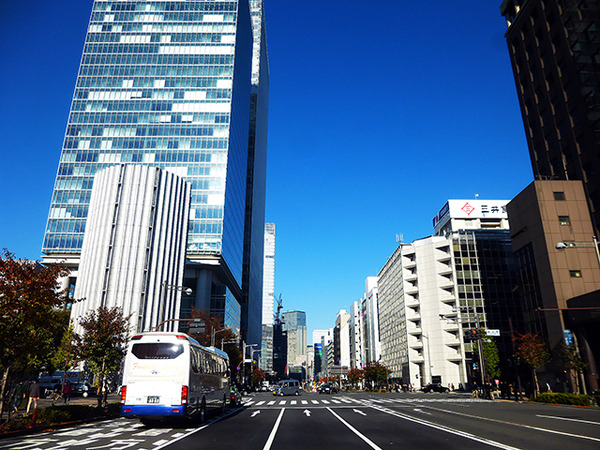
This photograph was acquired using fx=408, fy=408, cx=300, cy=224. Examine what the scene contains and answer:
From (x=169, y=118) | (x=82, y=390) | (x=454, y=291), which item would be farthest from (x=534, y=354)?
(x=169, y=118)

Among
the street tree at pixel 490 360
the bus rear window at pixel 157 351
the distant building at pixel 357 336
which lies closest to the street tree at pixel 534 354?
the street tree at pixel 490 360

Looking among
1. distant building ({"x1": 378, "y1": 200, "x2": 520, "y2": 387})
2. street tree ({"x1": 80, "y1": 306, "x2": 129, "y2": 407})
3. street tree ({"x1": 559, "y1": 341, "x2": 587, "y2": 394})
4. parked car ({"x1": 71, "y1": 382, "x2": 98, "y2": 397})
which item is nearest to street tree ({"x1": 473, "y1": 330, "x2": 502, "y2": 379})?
street tree ({"x1": 559, "y1": 341, "x2": 587, "y2": 394})

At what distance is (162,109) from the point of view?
8569 cm

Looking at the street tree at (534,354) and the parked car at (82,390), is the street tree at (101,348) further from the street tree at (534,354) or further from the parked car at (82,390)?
the street tree at (534,354)

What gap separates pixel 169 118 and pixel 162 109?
2.64 meters

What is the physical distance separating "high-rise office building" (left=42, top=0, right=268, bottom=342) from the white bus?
207ft

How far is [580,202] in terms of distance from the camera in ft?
151

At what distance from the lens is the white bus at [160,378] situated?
52.7 ft

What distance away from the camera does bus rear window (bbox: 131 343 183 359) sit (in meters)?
16.7

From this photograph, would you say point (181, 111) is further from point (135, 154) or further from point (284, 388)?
point (284, 388)

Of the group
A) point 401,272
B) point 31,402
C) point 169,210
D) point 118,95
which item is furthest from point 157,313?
point 401,272

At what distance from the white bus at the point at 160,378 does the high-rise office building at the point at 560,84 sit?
46704 millimetres

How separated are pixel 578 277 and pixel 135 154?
252ft

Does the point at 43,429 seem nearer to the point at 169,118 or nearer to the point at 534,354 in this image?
the point at 534,354
